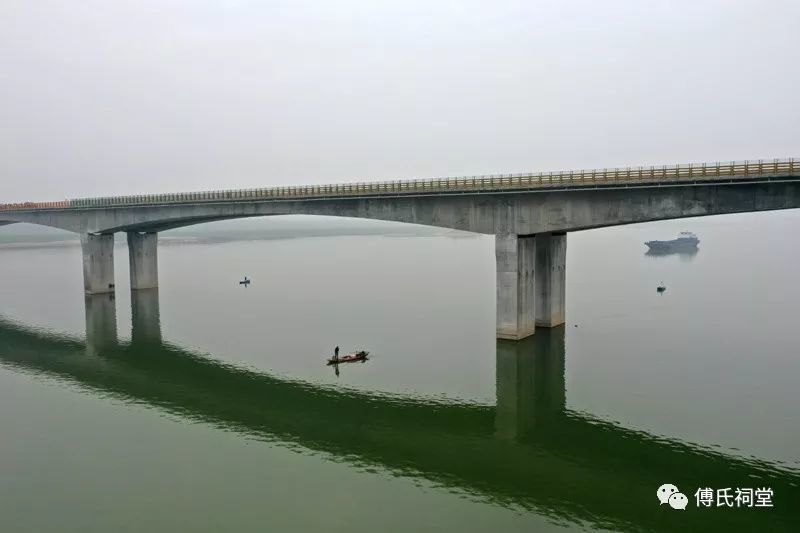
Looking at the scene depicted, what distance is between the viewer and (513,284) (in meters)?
41.9

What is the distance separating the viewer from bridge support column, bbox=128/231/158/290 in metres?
71.9

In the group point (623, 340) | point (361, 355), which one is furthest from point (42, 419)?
point (623, 340)

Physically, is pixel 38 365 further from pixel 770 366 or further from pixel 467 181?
pixel 770 366

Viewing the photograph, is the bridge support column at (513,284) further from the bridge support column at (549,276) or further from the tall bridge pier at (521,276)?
the bridge support column at (549,276)

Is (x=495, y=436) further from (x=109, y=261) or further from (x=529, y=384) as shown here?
(x=109, y=261)

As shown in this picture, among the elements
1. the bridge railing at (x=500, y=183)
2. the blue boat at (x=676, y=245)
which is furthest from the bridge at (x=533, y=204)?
the blue boat at (x=676, y=245)

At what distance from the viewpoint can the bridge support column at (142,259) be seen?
236ft

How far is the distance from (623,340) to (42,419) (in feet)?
118

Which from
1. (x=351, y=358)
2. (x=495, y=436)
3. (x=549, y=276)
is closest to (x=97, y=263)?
(x=351, y=358)

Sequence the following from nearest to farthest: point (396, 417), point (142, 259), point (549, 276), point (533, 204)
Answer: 1. point (396, 417)
2. point (533, 204)
3. point (549, 276)
4. point (142, 259)

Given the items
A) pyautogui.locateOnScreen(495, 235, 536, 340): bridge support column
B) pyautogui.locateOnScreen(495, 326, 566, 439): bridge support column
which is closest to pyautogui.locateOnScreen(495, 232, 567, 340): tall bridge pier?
pyautogui.locateOnScreen(495, 235, 536, 340): bridge support column

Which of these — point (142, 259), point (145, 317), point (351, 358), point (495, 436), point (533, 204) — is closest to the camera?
point (495, 436)

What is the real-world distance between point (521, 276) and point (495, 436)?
1738 centimetres

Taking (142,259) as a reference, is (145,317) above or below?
below
